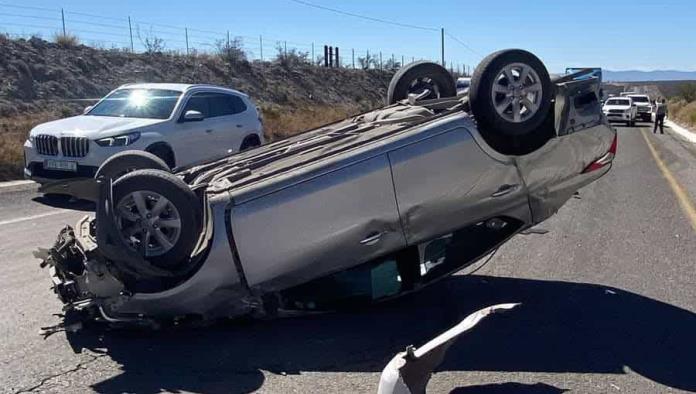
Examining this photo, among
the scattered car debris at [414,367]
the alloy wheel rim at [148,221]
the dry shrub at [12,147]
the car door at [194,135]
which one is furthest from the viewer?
the dry shrub at [12,147]

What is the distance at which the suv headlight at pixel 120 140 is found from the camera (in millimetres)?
11227

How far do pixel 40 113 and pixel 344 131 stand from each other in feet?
74.6

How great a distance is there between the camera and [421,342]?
504cm

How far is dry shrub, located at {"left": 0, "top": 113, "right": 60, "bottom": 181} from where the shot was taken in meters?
15.5

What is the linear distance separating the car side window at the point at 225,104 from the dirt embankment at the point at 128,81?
192 inches

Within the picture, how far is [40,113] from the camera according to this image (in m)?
26.2

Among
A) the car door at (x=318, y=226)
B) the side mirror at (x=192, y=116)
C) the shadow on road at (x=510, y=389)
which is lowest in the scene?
the shadow on road at (x=510, y=389)

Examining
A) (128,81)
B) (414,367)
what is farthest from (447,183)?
(128,81)

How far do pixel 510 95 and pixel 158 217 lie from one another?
2616 millimetres

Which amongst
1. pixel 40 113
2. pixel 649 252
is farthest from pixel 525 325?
pixel 40 113

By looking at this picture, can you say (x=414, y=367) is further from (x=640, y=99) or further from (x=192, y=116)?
(x=640, y=99)

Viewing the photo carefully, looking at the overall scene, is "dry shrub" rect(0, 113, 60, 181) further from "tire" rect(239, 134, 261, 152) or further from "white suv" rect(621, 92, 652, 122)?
"white suv" rect(621, 92, 652, 122)

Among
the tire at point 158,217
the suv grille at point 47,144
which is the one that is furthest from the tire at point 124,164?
the suv grille at point 47,144

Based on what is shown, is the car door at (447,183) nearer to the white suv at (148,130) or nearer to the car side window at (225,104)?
the white suv at (148,130)
